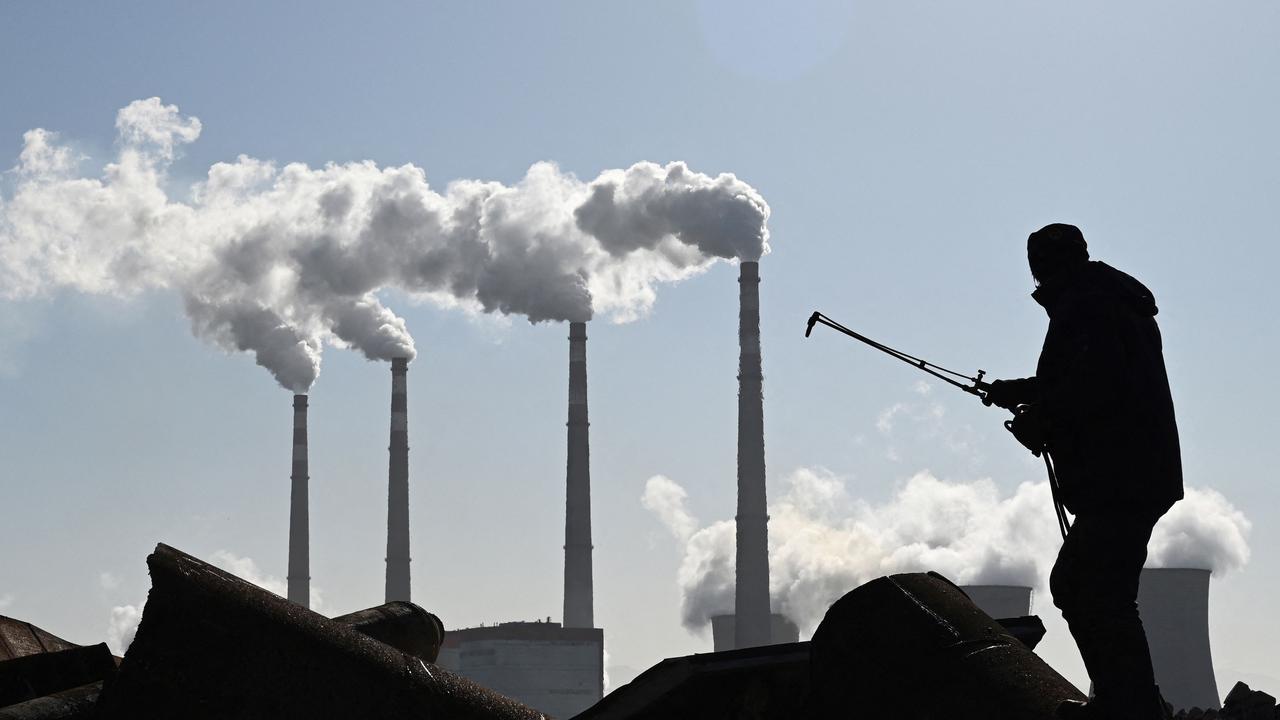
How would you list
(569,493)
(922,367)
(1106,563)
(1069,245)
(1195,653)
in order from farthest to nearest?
(569,493) < (1195,653) < (922,367) < (1069,245) < (1106,563)

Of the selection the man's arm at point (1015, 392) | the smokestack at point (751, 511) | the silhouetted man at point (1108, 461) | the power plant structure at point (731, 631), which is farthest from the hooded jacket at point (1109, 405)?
the power plant structure at point (731, 631)

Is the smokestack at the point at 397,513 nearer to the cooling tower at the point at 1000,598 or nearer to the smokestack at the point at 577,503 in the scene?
the smokestack at the point at 577,503

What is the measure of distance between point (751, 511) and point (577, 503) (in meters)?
9.60

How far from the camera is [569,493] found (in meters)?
76.1

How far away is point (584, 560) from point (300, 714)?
74077 mm

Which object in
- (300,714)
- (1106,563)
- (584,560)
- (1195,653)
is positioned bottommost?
(300,714)

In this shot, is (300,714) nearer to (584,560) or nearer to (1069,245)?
(1069,245)

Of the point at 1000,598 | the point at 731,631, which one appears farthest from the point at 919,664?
the point at 731,631

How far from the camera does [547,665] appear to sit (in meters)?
73.9

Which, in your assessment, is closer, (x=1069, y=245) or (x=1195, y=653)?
(x=1069, y=245)

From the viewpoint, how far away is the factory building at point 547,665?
73.4 metres

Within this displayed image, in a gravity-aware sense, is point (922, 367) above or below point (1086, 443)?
above

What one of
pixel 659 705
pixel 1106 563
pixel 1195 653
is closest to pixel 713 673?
pixel 659 705

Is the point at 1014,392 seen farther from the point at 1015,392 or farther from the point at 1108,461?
the point at 1108,461
